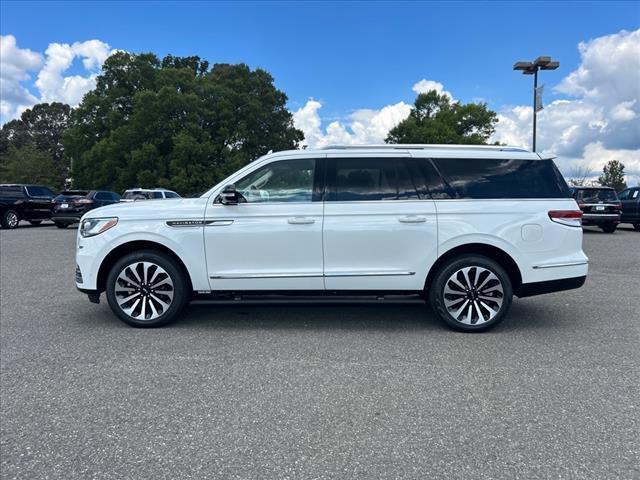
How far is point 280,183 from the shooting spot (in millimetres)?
5305

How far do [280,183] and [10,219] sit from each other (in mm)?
20077

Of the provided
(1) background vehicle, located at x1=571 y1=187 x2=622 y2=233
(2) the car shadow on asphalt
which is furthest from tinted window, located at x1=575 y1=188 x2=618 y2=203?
(2) the car shadow on asphalt

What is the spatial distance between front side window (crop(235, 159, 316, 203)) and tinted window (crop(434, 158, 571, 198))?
145 centimetres

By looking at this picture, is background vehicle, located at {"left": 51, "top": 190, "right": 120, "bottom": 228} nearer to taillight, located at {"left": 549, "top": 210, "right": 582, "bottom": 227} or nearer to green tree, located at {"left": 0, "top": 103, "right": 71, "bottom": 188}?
taillight, located at {"left": 549, "top": 210, "right": 582, "bottom": 227}

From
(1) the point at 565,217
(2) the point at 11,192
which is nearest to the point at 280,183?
(1) the point at 565,217

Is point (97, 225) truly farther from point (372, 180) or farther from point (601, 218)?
point (601, 218)

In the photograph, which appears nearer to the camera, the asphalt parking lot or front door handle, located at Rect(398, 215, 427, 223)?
the asphalt parking lot

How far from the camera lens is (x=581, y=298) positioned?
6.89 m

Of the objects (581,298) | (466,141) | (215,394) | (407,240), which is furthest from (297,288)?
(466,141)

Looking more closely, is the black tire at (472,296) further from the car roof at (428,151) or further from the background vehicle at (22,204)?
the background vehicle at (22,204)

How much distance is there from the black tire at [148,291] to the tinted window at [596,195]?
696 inches

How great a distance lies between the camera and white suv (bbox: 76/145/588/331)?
5.12 m

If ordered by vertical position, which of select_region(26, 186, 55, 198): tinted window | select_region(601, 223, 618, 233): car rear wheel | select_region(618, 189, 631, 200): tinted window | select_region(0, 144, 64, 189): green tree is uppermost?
select_region(0, 144, 64, 189): green tree

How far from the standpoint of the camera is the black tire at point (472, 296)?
512 centimetres
